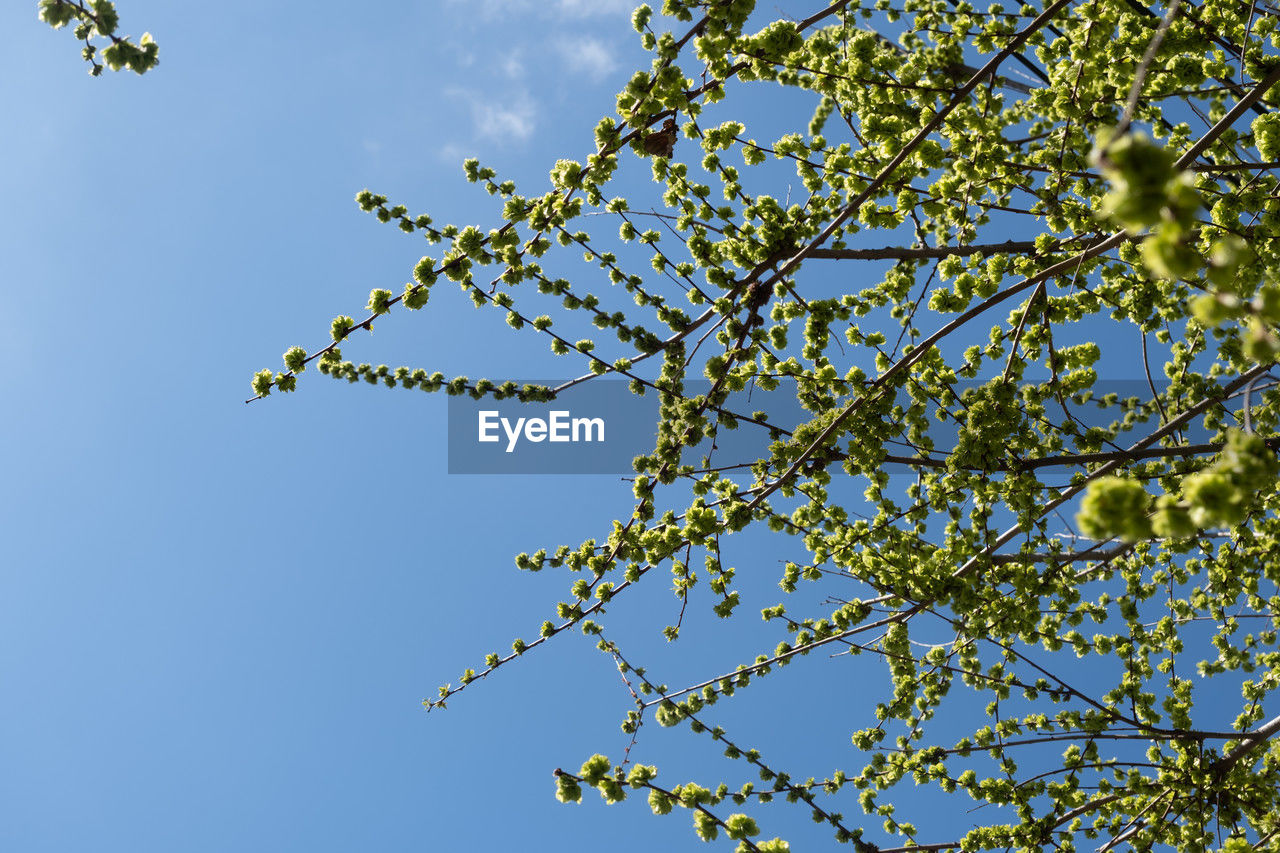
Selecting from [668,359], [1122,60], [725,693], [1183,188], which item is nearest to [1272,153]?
[1122,60]

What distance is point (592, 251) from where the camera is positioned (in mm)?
5844

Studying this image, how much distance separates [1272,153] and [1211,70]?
2.67 ft

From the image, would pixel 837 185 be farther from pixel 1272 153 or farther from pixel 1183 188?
pixel 1183 188

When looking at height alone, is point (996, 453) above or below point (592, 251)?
below

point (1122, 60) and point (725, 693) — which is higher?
point (1122, 60)

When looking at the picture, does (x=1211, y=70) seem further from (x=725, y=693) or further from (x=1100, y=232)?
(x=725, y=693)

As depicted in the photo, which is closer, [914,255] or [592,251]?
[914,255]

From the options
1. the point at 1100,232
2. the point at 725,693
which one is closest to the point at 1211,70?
the point at 1100,232

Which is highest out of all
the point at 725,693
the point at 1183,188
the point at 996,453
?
the point at 996,453

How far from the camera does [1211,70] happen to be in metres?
5.57

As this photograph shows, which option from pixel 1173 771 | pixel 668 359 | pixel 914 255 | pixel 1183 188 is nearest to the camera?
pixel 1183 188

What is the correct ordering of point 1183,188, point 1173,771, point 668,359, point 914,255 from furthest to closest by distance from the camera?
point 1173,771, point 668,359, point 914,255, point 1183,188

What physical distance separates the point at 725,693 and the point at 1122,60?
18.3 feet

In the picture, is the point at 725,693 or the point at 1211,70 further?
the point at 725,693
